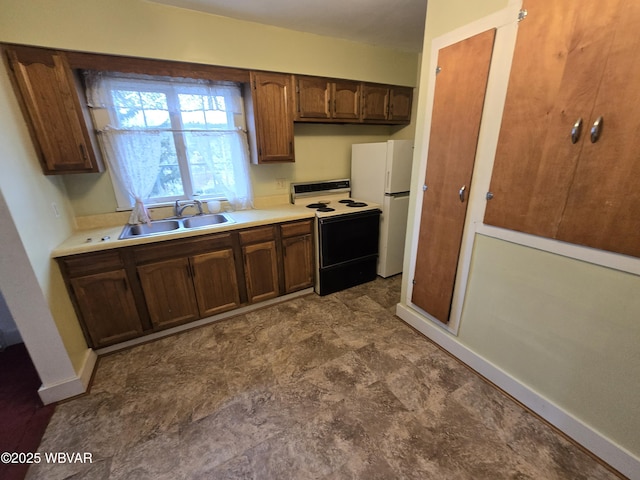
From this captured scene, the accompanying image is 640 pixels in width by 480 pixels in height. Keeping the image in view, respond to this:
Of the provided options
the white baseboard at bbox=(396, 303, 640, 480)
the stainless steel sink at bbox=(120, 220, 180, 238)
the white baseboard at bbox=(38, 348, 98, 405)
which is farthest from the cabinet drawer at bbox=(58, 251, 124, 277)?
the white baseboard at bbox=(396, 303, 640, 480)

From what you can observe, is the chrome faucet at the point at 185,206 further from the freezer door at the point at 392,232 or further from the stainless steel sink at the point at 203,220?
the freezer door at the point at 392,232

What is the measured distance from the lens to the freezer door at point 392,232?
114 inches

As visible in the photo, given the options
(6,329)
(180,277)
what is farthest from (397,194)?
(6,329)

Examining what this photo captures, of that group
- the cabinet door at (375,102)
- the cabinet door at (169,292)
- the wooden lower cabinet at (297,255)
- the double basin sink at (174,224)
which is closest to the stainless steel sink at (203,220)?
the double basin sink at (174,224)

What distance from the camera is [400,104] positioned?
10.5ft

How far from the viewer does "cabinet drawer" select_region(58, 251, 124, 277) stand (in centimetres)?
179

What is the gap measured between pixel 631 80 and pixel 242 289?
2634mm

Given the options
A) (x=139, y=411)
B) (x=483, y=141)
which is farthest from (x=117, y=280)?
(x=483, y=141)

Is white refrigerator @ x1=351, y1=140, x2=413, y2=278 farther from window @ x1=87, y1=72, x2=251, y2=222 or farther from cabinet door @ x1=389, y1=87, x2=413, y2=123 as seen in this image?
window @ x1=87, y1=72, x2=251, y2=222

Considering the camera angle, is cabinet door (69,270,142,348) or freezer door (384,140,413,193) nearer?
cabinet door (69,270,142,348)

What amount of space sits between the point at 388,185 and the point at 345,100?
1.03 meters

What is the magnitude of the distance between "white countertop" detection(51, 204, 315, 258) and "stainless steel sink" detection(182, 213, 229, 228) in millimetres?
76

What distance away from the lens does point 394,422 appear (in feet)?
4.99

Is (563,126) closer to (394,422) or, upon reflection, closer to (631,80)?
(631,80)
